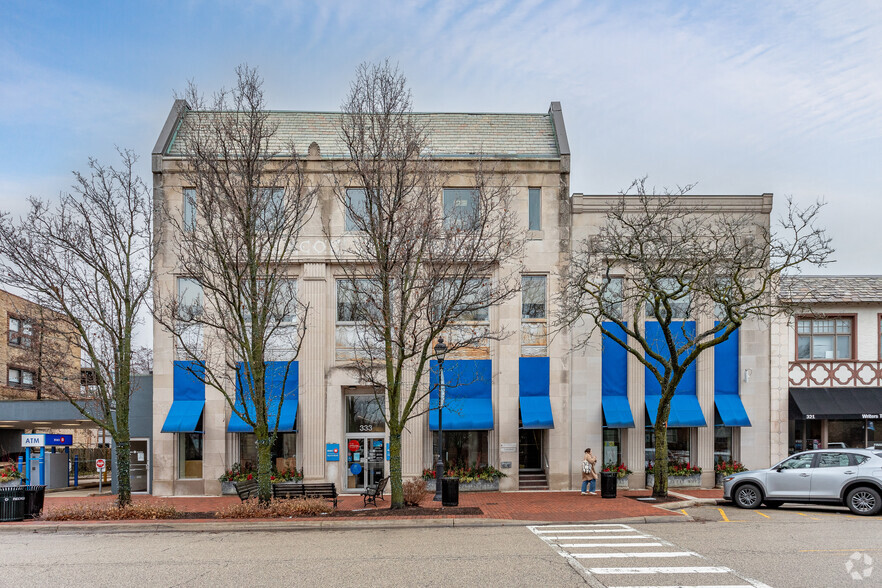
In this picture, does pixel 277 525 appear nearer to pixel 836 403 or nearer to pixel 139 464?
pixel 139 464

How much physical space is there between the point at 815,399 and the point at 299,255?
720 inches

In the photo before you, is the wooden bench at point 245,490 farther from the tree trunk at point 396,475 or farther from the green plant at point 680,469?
the green plant at point 680,469

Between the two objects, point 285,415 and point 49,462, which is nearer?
point 285,415

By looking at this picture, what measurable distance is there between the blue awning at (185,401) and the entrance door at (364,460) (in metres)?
5.13

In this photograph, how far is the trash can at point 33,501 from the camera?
1925 cm

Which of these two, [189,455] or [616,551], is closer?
[616,551]

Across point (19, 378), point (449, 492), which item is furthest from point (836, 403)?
point (19, 378)

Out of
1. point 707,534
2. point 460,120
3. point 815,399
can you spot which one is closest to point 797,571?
point 707,534

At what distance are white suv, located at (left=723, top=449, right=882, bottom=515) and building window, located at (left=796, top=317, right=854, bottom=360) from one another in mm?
8192

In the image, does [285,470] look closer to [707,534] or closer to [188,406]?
[188,406]

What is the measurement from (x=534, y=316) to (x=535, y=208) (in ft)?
12.5

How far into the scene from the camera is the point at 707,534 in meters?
15.7

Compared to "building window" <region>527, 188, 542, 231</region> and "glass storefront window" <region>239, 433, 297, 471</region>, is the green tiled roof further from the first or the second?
"glass storefront window" <region>239, 433, 297, 471</region>

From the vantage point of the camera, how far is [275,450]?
2609 cm
